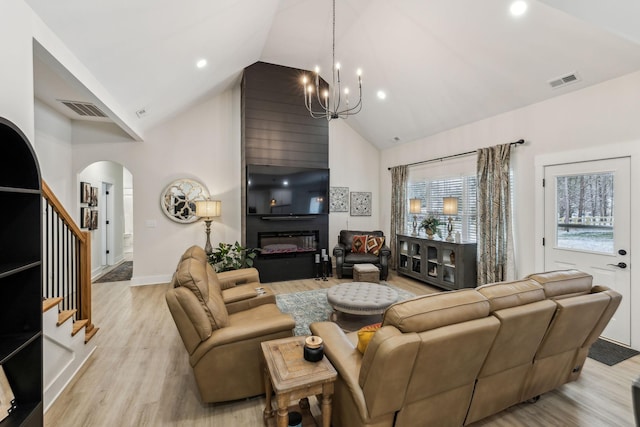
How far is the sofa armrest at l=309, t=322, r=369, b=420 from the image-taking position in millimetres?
1442

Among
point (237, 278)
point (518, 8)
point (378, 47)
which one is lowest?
point (237, 278)

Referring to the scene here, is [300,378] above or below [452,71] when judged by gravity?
below

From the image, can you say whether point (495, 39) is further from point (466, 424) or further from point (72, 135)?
point (72, 135)

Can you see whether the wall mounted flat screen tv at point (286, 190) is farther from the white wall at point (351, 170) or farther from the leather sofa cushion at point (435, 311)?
the leather sofa cushion at point (435, 311)

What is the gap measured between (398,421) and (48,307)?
2.63 metres

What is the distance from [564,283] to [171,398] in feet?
10.1

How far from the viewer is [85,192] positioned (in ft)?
17.6

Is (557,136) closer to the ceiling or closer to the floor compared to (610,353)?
closer to the ceiling

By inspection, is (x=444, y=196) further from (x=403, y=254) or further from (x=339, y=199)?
(x=339, y=199)

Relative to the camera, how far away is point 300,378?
Answer: 57.9 inches

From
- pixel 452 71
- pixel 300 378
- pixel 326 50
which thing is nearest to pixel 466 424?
pixel 300 378

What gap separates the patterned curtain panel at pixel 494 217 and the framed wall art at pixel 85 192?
7.17m

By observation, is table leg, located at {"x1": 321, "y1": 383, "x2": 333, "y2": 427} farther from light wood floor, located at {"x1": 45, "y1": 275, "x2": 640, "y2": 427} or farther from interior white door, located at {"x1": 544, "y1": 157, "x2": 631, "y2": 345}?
interior white door, located at {"x1": 544, "y1": 157, "x2": 631, "y2": 345}

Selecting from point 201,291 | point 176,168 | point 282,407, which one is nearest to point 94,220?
point 176,168
